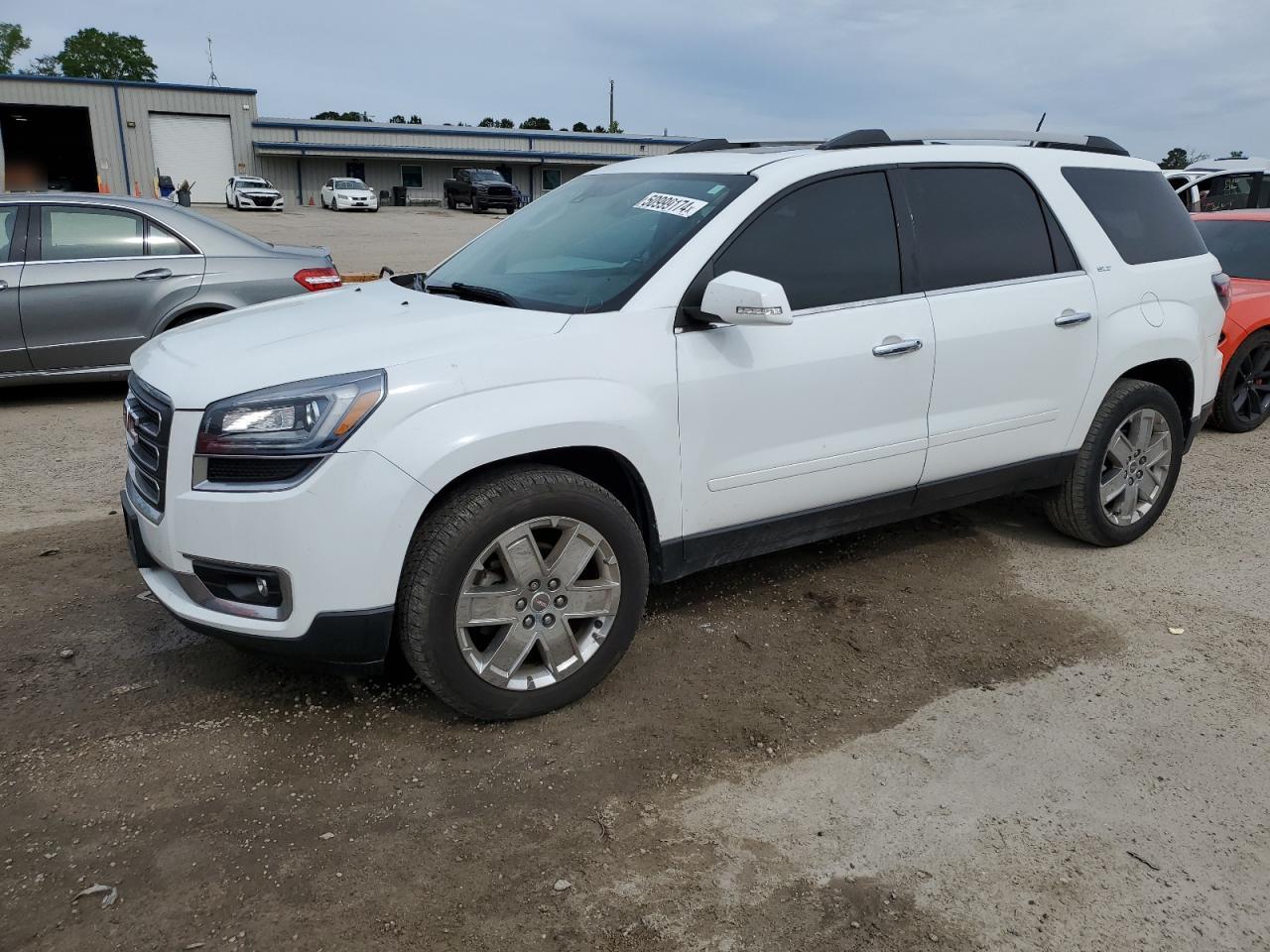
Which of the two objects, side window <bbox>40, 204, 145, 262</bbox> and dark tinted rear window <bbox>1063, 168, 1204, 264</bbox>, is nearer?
dark tinted rear window <bbox>1063, 168, 1204, 264</bbox>

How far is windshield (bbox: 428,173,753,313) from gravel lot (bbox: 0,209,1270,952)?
1400mm

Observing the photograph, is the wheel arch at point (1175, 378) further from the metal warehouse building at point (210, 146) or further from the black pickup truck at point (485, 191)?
the metal warehouse building at point (210, 146)

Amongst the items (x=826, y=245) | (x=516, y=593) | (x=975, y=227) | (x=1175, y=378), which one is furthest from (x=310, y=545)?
(x=1175, y=378)

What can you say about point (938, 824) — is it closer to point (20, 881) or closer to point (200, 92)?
point (20, 881)

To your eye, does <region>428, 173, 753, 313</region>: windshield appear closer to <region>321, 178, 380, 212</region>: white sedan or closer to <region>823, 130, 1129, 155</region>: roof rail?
<region>823, 130, 1129, 155</region>: roof rail

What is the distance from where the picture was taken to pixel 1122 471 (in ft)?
15.6

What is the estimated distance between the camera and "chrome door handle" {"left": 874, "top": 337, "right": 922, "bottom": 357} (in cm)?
373

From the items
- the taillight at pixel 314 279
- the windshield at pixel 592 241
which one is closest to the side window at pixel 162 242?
the taillight at pixel 314 279

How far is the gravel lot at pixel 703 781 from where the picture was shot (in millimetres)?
2416

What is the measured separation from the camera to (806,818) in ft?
9.18

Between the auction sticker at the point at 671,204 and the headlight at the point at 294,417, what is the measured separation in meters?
1.36

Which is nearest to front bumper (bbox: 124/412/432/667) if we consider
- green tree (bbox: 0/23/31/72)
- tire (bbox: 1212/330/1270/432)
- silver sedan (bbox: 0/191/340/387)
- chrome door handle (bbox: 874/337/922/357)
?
chrome door handle (bbox: 874/337/922/357)

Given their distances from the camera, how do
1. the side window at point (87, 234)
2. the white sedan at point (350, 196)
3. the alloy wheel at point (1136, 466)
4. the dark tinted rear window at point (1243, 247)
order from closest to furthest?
the alloy wheel at point (1136, 466) < the side window at point (87, 234) < the dark tinted rear window at point (1243, 247) < the white sedan at point (350, 196)

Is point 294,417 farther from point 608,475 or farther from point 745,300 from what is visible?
point 745,300
